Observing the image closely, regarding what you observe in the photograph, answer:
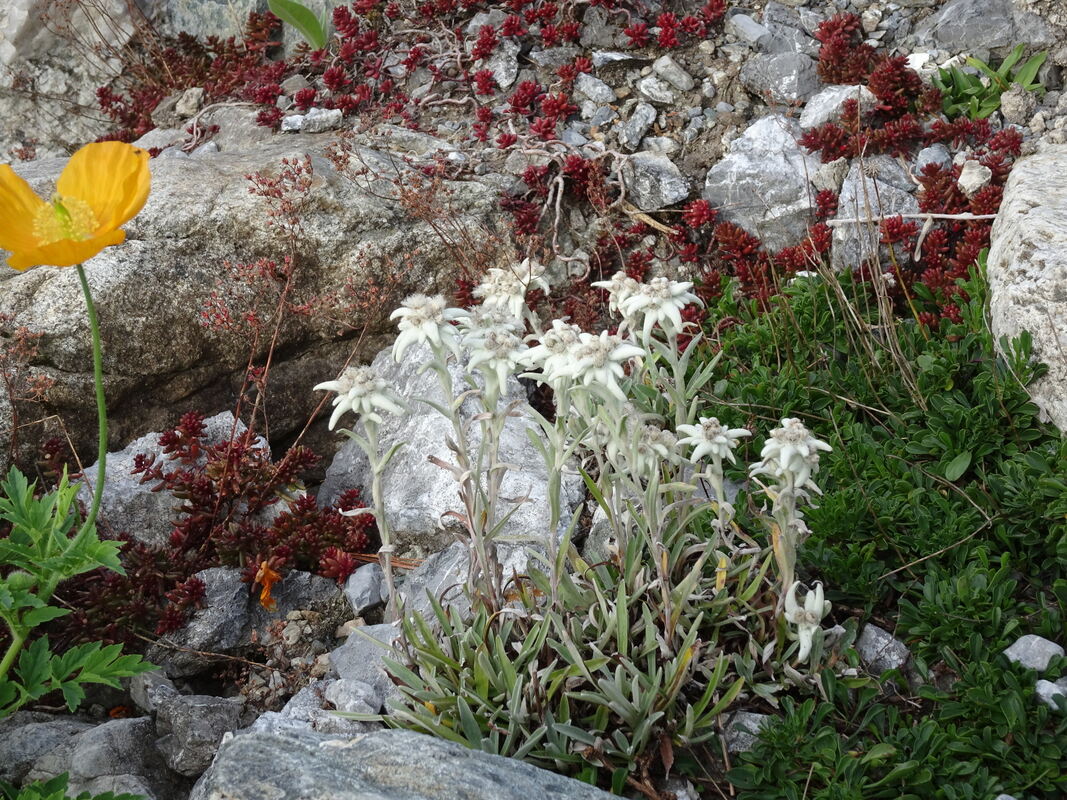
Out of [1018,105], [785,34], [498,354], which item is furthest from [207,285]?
[1018,105]

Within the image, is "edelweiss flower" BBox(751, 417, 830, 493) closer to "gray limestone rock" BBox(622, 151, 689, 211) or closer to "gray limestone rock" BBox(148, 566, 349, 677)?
"gray limestone rock" BBox(148, 566, 349, 677)

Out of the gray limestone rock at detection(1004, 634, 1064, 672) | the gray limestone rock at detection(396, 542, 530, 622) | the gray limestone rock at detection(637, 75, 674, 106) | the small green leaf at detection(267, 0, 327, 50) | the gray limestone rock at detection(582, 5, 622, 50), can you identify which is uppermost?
the small green leaf at detection(267, 0, 327, 50)

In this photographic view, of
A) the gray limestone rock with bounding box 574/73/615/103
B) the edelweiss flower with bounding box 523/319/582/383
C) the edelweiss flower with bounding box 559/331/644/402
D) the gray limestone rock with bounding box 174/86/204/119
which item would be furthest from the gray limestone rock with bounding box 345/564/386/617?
the gray limestone rock with bounding box 174/86/204/119

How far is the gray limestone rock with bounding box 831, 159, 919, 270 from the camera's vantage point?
470cm

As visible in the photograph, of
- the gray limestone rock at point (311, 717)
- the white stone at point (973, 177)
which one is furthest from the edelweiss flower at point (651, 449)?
the white stone at point (973, 177)

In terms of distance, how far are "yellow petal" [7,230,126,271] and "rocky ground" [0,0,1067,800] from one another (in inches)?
50.6

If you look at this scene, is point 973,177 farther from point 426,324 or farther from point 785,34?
point 426,324

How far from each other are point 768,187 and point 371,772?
4016mm

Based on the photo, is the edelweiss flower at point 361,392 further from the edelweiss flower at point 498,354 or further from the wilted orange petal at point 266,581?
the wilted orange petal at point 266,581

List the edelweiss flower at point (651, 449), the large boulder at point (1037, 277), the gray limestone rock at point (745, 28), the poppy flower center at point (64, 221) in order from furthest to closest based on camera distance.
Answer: the gray limestone rock at point (745, 28)
the large boulder at point (1037, 277)
the edelweiss flower at point (651, 449)
the poppy flower center at point (64, 221)

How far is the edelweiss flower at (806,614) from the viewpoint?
8.69 ft

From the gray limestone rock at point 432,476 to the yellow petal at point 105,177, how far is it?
4.46 feet

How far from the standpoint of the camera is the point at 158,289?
4.60 metres

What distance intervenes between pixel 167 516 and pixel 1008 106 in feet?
16.6
